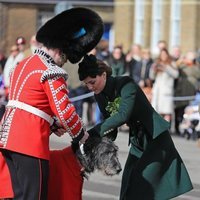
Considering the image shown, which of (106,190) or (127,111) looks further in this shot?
(106,190)

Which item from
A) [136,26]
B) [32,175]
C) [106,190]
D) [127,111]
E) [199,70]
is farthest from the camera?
[136,26]

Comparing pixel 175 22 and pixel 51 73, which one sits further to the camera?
pixel 175 22

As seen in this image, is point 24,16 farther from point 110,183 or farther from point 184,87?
point 110,183

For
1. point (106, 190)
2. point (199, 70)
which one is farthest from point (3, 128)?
point (199, 70)

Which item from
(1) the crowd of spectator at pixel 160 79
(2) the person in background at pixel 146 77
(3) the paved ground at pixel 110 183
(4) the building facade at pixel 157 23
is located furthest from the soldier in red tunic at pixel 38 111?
(4) the building facade at pixel 157 23

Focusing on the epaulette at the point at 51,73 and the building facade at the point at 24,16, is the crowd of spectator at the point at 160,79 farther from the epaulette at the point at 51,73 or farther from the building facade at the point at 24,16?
the building facade at the point at 24,16

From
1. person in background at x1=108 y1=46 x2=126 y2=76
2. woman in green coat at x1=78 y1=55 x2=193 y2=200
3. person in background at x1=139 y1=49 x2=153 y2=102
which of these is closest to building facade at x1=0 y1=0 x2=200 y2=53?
person in background at x1=108 y1=46 x2=126 y2=76

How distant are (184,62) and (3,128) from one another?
11.5m

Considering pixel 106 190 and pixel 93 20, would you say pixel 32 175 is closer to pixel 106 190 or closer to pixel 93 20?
pixel 93 20

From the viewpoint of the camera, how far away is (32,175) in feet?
20.7

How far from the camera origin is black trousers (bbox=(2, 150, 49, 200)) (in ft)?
20.7

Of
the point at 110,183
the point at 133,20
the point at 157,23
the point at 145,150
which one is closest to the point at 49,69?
the point at 145,150

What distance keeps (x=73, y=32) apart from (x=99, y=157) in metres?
0.95

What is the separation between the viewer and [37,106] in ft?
20.6
